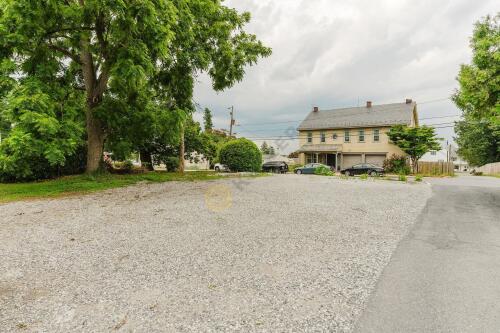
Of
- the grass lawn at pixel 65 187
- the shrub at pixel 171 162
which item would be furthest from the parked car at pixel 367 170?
the grass lawn at pixel 65 187

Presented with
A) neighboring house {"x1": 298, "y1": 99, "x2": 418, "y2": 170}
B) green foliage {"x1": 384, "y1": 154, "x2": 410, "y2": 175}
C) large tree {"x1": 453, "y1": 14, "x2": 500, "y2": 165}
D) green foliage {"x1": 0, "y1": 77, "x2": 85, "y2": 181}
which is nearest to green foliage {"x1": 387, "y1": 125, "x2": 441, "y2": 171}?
green foliage {"x1": 384, "y1": 154, "x2": 410, "y2": 175}

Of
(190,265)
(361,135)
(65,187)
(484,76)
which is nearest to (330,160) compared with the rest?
(361,135)

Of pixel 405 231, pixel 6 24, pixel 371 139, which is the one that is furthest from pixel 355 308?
pixel 371 139

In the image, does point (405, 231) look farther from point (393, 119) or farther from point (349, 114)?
point (349, 114)

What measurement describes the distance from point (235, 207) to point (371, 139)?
3128 cm

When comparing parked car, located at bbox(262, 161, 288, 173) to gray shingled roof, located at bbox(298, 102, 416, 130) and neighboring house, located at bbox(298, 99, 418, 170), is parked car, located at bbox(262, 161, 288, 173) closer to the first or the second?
neighboring house, located at bbox(298, 99, 418, 170)

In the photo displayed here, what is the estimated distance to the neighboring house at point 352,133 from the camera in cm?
3553

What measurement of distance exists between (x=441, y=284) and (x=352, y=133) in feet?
117

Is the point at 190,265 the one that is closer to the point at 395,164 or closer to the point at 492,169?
the point at 395,164

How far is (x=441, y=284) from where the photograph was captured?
4074 mm

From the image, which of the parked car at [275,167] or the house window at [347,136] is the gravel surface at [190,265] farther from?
the house window at [347,136]

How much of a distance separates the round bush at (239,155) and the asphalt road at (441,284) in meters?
19.0

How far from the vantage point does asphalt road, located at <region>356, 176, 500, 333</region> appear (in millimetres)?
3176

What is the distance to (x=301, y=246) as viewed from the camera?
5.70 metres
